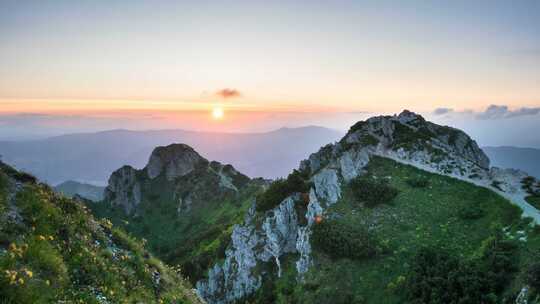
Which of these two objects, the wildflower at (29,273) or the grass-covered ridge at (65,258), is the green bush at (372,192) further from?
the wildflower at (29,273)

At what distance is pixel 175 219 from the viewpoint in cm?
13062

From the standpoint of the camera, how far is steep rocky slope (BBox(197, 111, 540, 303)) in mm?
32188

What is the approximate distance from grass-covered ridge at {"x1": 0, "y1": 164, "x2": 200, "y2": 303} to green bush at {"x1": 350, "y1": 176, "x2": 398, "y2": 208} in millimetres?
31359

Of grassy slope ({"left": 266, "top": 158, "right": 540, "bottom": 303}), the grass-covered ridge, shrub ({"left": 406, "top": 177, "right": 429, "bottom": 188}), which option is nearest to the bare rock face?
grassy slope ({"left": 266, "top": 158, "right": 540, "bottom": 303})

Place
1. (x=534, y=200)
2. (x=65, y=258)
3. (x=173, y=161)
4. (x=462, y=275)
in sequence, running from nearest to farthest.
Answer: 1. (x=65, y=258)
2. (x=462, y=275)
3. (x=534, y=200)
4. (x=173, y=161)

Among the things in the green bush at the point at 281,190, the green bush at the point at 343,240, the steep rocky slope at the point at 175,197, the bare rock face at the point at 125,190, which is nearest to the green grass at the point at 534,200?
the green bush at the point at 343,240

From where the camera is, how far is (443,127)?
231 ft

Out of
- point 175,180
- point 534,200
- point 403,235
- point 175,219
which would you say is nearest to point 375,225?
point 403,235

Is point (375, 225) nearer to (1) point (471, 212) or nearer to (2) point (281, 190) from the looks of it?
(1) point (471, 212)

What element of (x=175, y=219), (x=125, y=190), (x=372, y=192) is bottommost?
(x=175, y=219)

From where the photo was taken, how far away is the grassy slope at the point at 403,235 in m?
32.1

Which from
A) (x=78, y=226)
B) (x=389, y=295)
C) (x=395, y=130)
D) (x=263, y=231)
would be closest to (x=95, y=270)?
(x=78, y=226)

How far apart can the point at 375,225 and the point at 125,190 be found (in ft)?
452

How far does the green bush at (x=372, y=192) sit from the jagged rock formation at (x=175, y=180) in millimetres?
88467
